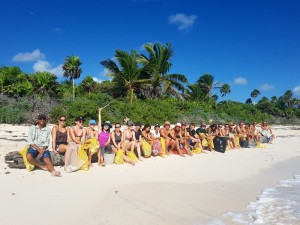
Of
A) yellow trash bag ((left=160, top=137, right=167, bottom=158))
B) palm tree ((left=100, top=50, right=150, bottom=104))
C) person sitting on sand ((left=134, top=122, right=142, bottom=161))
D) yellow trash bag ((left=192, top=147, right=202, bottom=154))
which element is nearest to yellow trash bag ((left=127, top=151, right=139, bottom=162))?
person sitting on sand ((left=134, top=122, right=142, bottom=161))

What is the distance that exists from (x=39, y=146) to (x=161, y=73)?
1857 cm

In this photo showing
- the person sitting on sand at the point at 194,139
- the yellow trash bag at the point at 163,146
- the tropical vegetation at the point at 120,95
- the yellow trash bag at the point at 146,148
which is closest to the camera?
the yellow trash bag at the point at 146,148

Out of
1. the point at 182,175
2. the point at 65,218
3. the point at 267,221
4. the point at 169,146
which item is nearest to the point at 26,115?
the point at 169,146

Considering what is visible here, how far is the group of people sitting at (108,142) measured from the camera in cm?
671

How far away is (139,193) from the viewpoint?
5.56 m

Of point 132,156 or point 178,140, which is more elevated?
point 178,140

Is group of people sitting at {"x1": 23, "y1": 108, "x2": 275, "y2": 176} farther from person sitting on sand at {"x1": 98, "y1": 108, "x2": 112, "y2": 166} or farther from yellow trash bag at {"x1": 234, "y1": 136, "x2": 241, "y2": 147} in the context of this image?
yellow trash bag at {"x1": 234, "y1": 136, "x2": 241, "y2": 147}

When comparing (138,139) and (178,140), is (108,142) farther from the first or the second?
(178,140)

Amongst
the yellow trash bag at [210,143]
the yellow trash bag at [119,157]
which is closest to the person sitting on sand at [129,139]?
the yellow trash bag at [119,157]

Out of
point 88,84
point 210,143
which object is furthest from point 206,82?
point 210,143

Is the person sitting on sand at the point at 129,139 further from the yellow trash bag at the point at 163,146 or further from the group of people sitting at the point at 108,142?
the yellow trash bag at the point at 163,146

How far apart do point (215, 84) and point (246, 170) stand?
3382 centimetres

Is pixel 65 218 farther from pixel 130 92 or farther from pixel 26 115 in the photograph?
pixel 130 92

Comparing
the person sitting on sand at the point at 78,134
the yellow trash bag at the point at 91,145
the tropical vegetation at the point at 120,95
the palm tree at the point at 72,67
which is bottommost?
the yellow trash bag at the point at 91,145
